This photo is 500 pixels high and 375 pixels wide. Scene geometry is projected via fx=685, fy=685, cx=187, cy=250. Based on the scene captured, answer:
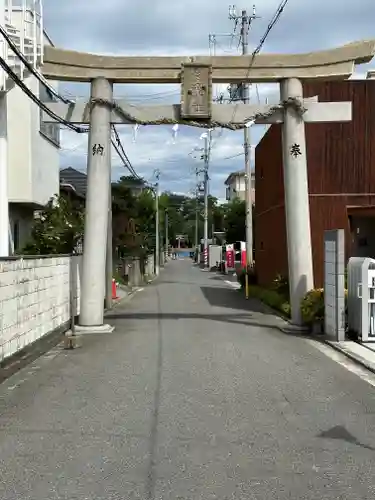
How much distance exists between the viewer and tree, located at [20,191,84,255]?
2293 cm

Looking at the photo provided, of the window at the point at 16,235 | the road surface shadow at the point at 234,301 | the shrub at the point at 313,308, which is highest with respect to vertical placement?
the window at the point at 16,235

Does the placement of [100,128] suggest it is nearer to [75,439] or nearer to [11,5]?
[11,5]

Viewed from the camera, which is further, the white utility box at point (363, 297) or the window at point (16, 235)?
the window at point (16, 235)

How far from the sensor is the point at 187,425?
24.0 ft

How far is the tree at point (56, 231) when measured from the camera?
2293 cm

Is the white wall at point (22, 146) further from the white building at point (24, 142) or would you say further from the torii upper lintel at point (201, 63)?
the torii upper lintel at point (201, 63)

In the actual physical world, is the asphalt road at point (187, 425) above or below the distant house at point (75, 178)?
below

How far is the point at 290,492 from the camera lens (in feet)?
17.2

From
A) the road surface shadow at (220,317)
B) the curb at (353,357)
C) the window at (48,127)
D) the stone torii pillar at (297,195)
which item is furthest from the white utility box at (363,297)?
the window at (48,127)

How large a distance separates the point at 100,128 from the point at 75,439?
10772mm

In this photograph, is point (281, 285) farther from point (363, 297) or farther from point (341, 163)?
point (363, 297)

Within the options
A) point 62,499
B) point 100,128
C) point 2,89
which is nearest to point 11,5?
point 2,89

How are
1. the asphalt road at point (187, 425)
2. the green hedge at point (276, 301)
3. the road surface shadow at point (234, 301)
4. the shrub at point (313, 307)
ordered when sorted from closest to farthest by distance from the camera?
the asphalt road at point (187, 425), the shrub at point (313, 307), the green hedge at point (276, 301), the road surface shadow at point (234, 301)

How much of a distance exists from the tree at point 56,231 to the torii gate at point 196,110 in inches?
→ 245
